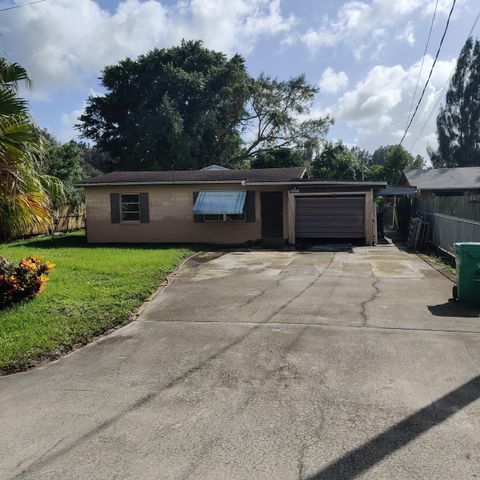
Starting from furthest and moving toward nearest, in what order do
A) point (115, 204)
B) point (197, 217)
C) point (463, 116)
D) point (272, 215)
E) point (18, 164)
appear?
point (463, 116) < point (115, 204) < point (272, 215) < point (197, 217) < point (18, 164)

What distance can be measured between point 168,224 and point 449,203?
33.6ft

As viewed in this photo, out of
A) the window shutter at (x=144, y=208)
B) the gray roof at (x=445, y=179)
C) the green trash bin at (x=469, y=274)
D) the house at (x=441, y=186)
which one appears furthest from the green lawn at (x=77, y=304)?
the gray roof at (x=445, y=179)

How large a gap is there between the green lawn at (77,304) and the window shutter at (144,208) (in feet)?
16.5

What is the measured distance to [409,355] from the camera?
5.54 meters

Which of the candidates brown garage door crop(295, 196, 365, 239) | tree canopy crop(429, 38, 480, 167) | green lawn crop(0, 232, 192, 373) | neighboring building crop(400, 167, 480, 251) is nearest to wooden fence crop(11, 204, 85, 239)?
green lawn crop(0, 232, 192, 373)

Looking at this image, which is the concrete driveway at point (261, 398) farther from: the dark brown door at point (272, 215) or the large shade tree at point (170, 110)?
the large shade tree at point (170, 110)

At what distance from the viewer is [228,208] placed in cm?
1794

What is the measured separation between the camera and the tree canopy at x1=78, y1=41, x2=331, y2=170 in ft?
120

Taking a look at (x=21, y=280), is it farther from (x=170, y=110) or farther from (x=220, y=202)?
(x=170, y=110)

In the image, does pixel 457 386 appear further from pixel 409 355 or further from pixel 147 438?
pixel 147 438

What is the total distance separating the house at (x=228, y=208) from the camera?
18062mm

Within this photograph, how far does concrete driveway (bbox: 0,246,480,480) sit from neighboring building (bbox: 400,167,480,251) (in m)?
5.09

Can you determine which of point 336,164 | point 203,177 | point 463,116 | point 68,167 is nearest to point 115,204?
point 203,177

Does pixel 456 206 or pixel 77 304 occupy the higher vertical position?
pixel 456 206
